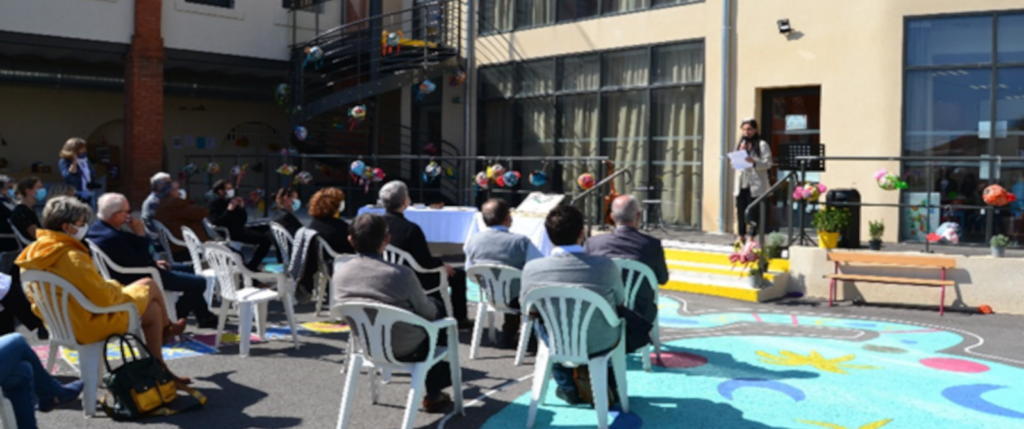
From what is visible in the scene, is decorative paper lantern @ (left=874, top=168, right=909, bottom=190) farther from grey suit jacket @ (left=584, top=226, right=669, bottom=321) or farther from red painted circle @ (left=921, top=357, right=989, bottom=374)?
grey suit jacket @ (left=584, top=226, right=669, bottom=321)

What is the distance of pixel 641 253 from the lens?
5895 mm

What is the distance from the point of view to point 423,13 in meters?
17.5

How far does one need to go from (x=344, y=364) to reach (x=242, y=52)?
11.7 meters

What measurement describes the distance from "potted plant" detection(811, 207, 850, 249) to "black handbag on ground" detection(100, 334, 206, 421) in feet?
22.2

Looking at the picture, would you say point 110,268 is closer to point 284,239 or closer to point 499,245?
point 284,239

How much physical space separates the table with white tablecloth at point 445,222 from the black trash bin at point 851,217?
442 centimetres

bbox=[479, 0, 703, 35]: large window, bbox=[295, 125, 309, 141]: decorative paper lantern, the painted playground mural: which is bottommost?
the painted playground mural

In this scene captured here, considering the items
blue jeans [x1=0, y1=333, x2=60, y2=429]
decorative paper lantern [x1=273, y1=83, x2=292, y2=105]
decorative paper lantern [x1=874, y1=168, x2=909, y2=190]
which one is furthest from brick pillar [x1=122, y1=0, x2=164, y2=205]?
blue jeans [x1=0, y1=333, x2=60, y2=429]

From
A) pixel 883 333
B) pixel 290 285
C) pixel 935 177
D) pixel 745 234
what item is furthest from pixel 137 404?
pixel 935 177

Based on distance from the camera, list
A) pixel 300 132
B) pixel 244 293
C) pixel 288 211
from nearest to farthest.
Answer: pixel 244 293, pixel 288 211, pixel 300 132

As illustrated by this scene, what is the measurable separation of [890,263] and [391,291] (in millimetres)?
6348

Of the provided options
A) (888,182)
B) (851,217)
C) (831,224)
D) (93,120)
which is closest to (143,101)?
(93,120)

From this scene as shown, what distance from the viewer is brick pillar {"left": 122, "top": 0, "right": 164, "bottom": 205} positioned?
50.1ft

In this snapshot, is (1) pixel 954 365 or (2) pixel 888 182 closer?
(1) pixel 954 365
